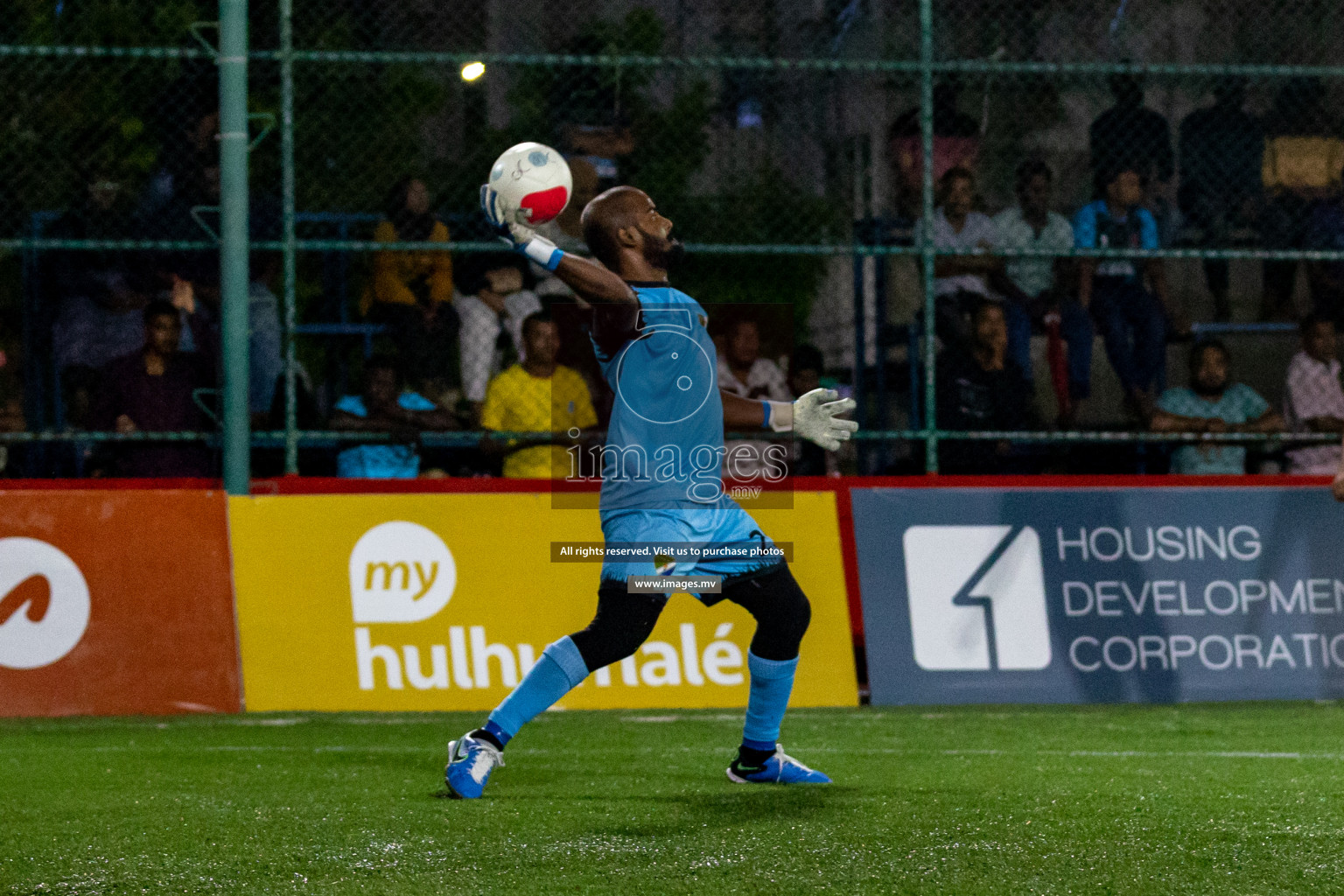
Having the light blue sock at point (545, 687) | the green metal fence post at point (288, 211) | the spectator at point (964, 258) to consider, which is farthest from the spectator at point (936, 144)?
the light blue sock at point (545, 687)

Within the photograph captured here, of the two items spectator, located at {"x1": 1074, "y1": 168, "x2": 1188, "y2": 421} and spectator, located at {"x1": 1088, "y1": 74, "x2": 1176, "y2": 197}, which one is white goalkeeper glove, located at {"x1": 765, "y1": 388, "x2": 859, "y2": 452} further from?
spectator, located at {"x1": 1088, "y1": 74, "x2": 1176, "y2": 197}

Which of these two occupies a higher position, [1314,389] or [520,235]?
[520,235]

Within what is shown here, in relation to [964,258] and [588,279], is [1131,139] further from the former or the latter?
[588,279]

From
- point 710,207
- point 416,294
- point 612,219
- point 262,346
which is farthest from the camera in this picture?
point 710,207

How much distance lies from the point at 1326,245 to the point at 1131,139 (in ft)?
4.98

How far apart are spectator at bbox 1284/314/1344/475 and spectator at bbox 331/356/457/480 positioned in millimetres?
5172

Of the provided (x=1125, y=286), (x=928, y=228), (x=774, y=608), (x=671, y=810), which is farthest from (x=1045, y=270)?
(x=671, y=810)

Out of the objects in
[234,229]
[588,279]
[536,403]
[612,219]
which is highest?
[234,229]

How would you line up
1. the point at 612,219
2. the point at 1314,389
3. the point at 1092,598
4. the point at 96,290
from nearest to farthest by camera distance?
the point at 612,219 < the point at 1092,598 < the point at 96,290 < the point at 1314,389

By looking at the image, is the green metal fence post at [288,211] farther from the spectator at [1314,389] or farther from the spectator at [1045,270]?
the spectator at [1314,389]

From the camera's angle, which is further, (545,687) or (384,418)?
(384,418)

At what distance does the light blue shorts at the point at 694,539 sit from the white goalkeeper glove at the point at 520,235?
87 centimetres

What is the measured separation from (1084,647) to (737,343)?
9.24 feet

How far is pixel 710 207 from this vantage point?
1164 centimetres
